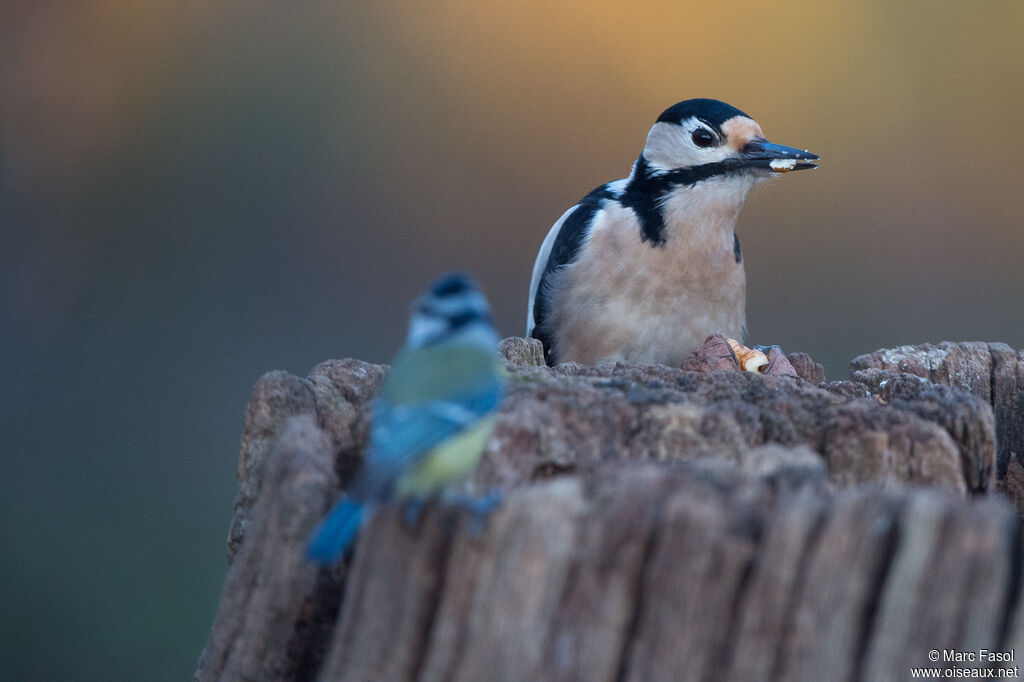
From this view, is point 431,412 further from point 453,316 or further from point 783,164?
point 783,164

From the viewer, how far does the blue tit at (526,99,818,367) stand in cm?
409

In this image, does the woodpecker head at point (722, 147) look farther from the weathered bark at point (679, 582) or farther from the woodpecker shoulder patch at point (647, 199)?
the weathered bark at point (679, 582)

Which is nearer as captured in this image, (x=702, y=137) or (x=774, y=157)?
(x=774, y=157)

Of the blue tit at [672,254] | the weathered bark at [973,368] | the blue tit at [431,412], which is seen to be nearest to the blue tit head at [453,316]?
the blue tit at [431,412]

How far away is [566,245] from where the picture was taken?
4.32 m

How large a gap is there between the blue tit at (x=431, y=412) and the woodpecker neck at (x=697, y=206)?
258 centimetres

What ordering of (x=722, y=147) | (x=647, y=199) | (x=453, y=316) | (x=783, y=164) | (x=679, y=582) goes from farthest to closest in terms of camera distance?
(x=647, y=199) → (x=722, y=147) → (x=783, y=164) → (x=453, y=316) → (x=679, y=582)

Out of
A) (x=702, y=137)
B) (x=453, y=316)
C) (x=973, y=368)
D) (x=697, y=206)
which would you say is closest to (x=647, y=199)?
(x=697, y=206)

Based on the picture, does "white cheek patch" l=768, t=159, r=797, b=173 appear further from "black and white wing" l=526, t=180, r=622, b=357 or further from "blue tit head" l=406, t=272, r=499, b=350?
"blue tit head" l=406, t=272, r=499, b=350

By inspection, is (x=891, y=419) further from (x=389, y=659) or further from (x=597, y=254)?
(x=597, y=254)

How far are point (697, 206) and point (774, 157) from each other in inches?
12.8

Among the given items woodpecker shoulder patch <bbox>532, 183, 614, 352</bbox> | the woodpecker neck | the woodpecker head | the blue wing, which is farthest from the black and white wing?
the blue wing

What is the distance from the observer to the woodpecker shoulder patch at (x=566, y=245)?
4293 mm

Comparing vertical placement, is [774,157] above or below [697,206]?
above
